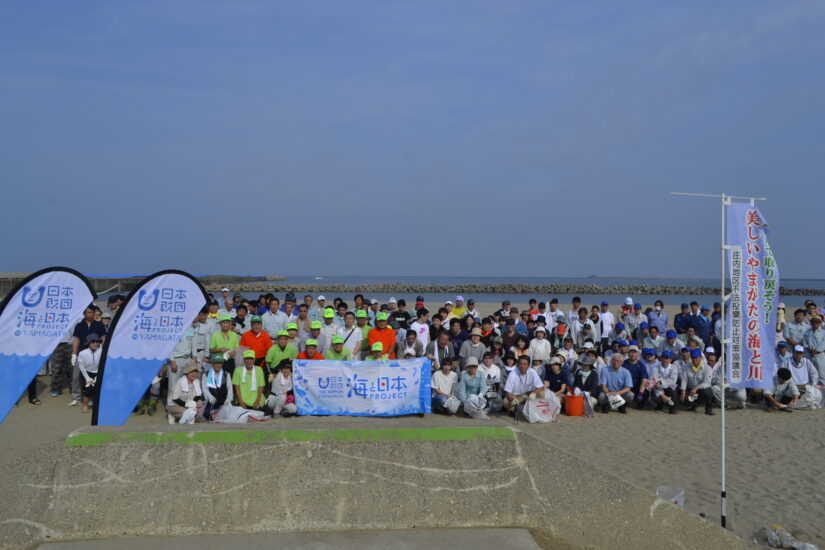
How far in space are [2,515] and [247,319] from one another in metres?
7.77

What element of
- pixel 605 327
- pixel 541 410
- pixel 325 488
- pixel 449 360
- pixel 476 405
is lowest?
pixel 541 410

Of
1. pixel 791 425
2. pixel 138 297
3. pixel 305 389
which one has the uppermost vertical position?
pixel 138 297

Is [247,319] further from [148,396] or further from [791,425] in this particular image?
[791,425]

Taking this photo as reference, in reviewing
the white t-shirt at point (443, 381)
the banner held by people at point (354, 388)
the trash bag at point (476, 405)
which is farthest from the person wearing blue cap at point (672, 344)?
the banner held by people at point (354, 388)

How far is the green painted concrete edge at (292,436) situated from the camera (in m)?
4.82

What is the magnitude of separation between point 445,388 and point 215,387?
3796mm

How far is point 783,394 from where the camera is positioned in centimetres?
1165

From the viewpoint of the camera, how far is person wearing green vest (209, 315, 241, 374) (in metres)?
10.3

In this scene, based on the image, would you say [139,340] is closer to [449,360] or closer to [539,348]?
[449,360]

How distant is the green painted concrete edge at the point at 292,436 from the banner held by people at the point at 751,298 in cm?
274

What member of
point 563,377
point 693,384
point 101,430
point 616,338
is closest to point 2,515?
point 101,430

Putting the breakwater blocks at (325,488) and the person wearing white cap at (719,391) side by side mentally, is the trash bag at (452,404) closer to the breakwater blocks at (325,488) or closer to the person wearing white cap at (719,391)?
the person wearing white cap at (719,391)

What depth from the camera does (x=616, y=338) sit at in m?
13.9

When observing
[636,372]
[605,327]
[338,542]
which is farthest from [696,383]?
[338,542]
